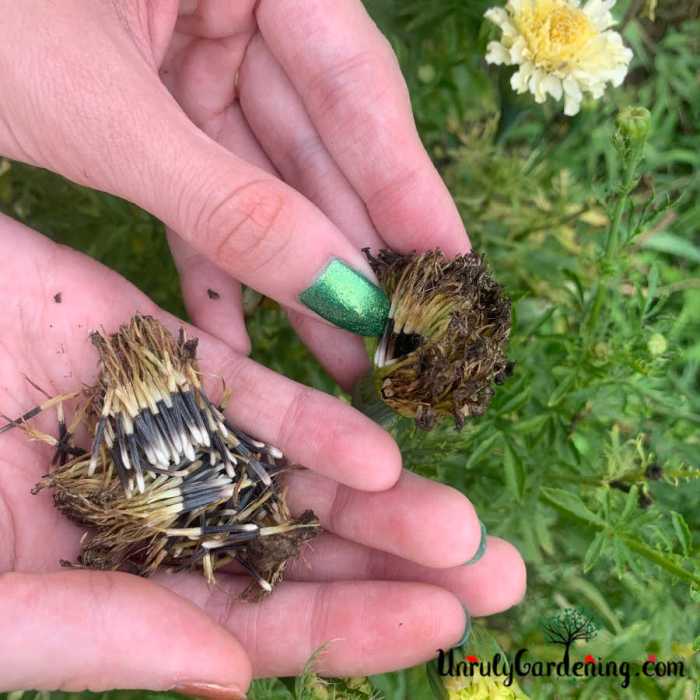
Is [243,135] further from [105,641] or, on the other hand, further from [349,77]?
[105,641]

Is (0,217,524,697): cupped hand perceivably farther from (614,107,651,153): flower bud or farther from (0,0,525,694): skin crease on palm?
(614,107,651,153): flower bud

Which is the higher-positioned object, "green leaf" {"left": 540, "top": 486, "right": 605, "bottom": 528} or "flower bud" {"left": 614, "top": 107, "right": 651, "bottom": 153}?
"flower bud" {"left": 614, "top": 107, "right": 651, "bottom": 153}

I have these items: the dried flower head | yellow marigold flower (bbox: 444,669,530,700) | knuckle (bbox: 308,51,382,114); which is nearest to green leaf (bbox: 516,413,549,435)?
the dried flower head

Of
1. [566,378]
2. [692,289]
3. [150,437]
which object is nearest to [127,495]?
[150,437]

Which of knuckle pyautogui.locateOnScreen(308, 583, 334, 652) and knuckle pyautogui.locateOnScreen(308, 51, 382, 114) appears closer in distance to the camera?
knuckle pyautogui.locateOnScreen(308, 583, 334, 652)

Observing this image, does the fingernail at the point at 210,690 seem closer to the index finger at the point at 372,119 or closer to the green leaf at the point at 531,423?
the green leaf at the point at 531,423

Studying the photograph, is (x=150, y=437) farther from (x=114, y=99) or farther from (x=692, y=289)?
(x=692, y=289)

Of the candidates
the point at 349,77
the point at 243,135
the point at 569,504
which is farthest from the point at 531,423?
the point at 243,135
